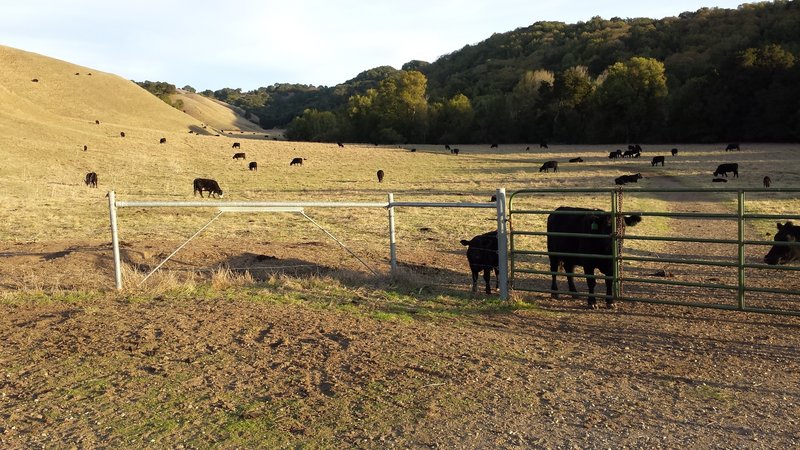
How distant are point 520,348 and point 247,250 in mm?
6896

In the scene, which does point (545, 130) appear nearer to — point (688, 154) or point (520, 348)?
point (688, 154)

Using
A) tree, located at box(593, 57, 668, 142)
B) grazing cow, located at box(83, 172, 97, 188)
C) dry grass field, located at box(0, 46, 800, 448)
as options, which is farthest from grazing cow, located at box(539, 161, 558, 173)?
tree, located at box(593, 57, 668, 142)

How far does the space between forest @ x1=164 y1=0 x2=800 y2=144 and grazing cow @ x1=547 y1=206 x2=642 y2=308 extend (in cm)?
6282

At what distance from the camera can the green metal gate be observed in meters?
7.35

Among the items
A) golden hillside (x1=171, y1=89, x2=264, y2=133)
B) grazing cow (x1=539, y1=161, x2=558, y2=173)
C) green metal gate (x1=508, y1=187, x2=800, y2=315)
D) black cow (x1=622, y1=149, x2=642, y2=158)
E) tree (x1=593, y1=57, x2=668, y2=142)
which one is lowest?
green metal gate (x1=508, y1=187, x2=800, y2=315)

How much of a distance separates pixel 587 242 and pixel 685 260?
1451mm

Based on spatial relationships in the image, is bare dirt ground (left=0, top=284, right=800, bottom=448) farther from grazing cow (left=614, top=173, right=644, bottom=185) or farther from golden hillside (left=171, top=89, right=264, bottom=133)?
golden hillside (left=171, top=89, right=264, bottom=133)

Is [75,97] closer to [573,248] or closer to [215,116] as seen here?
[215,116]

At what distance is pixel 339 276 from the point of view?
367 inches

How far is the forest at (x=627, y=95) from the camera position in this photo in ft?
A: 211

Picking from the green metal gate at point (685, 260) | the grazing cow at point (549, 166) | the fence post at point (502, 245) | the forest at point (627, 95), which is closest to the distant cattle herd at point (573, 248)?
the green metal gate at point (685, 260)

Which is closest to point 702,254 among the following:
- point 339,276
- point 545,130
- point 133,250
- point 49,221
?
point 339,276

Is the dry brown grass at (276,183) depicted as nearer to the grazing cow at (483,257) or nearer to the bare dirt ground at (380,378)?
the grazing cow at (483,257)

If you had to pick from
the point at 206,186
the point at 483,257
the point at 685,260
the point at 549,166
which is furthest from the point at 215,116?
the point at 685,260
